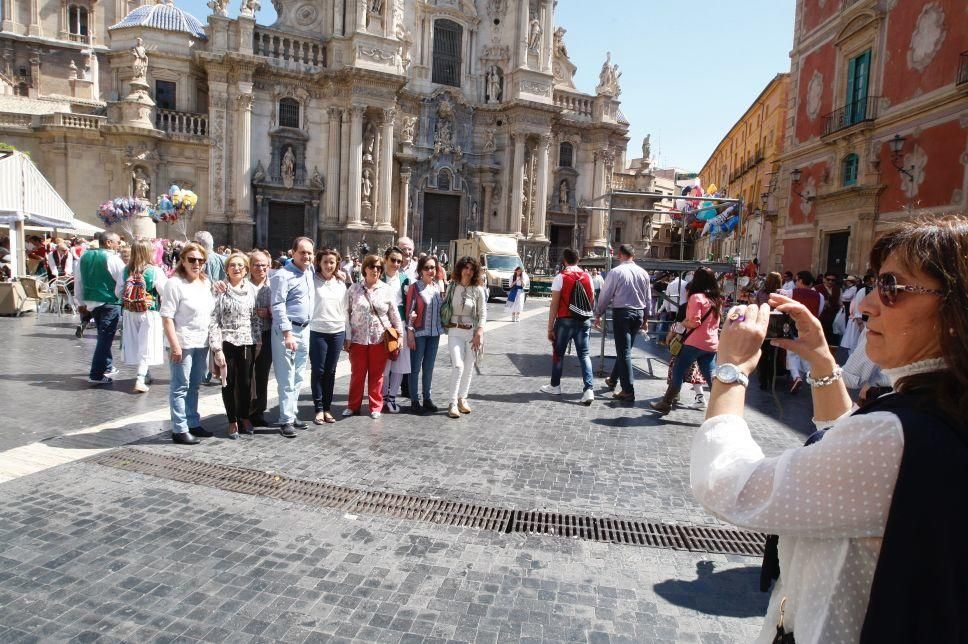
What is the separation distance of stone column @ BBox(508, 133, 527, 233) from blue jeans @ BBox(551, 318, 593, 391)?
25.0 meters

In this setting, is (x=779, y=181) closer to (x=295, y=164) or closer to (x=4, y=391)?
(x=295, y=164)

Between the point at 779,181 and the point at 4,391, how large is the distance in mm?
25298

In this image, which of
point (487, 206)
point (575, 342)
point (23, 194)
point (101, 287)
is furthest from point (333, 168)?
point (575, 342)

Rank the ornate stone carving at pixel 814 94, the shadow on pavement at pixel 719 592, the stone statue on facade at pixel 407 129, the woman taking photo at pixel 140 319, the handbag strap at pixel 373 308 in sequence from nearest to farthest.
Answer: the shadow on pavement at pixel 719 592 < the handbag strap at pixel 373 308 < the woman taking photo at pixel 140 319 < the ornate stone carving at pixel 814 94 < the stone statue on facade at pixel 407 129

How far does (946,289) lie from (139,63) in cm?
3087

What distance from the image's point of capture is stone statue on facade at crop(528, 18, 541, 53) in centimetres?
3306

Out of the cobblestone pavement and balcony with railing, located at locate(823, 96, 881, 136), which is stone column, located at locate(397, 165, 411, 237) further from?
the cobblestone pavement

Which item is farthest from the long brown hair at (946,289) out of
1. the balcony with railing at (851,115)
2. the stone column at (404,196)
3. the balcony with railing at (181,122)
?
the stone column at (404,196)

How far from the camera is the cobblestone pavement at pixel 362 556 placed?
3.20 m

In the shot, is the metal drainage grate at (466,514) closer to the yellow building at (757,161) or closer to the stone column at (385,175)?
the yellow building at (757,161)

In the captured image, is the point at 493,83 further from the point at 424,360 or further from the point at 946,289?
the point at 946,289

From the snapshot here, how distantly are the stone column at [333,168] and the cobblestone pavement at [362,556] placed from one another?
23.7m

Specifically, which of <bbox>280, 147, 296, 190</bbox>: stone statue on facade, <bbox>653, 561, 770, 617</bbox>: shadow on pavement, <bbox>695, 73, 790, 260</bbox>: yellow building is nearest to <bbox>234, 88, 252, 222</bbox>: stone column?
<bbox>280, 147, 296, 190</bbox>: stone statue on facade

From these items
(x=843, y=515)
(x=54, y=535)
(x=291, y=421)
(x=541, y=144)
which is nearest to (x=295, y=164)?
(x=541, y=144)
